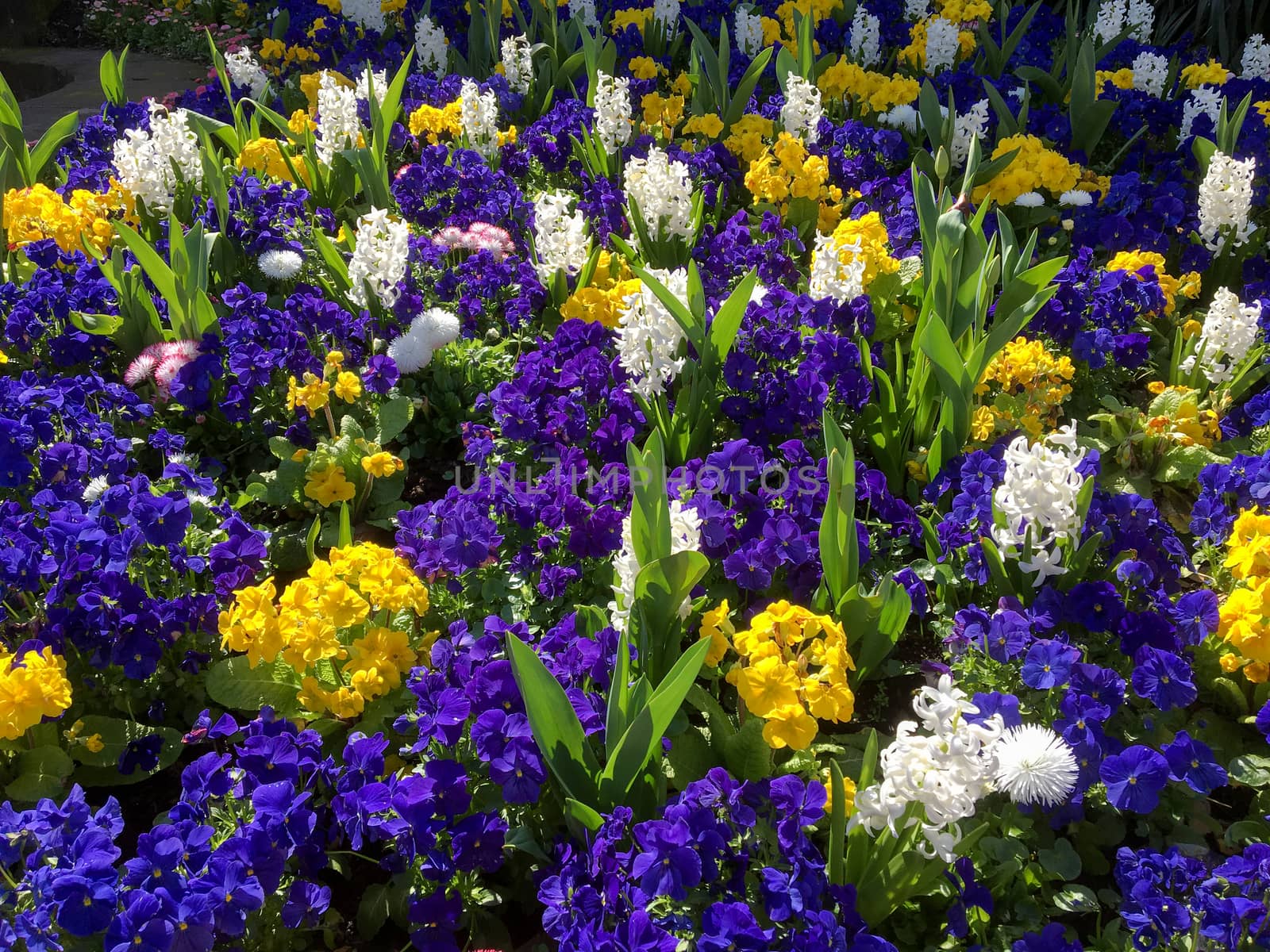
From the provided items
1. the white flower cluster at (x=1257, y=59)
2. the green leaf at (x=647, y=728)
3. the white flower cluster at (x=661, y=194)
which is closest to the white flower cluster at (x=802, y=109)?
the white flower cluster at (x=661, y=194)

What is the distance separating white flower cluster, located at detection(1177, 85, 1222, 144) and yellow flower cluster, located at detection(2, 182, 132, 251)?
4.64 metres

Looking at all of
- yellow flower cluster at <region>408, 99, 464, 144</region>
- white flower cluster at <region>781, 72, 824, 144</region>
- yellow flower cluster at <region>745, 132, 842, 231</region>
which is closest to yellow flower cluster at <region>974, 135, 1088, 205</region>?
yellow flower cluster at <region>745, 132, 842, 231</region>

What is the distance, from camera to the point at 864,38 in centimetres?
558

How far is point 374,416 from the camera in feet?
10.7

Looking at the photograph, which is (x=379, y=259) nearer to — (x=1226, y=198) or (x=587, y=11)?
(x=1226, y=198)

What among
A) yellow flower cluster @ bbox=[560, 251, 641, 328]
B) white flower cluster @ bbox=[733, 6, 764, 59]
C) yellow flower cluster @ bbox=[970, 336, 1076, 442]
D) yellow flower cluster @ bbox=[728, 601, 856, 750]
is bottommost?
yellow flower cluster @ bbox=[970, 336, 1076, 442]

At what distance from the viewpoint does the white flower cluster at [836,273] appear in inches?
122

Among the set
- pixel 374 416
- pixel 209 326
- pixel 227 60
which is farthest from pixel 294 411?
pixel 227 60

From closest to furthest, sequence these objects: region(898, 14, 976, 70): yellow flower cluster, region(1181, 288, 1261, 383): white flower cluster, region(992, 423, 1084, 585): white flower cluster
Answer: region(992, 423, 1084, 585): white flower cluster → region(1181, 288, 1261, 383): white flower cluster → region(898, 14, 976, 70): yellow flower cluster

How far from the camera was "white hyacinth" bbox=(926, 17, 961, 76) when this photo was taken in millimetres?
5391

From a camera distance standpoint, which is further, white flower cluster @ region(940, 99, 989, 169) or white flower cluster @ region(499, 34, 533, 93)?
white flower cluster @ region(499, 34, 533, 93)

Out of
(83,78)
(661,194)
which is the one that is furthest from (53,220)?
(83,78)

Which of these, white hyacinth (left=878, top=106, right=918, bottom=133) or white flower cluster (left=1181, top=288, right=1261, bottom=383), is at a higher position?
white hyacinth (left=878, top=106, right=918, bottom=133)

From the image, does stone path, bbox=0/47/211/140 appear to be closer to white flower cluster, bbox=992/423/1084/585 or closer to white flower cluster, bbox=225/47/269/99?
white flower cluster, bbox=225/47/269/99
